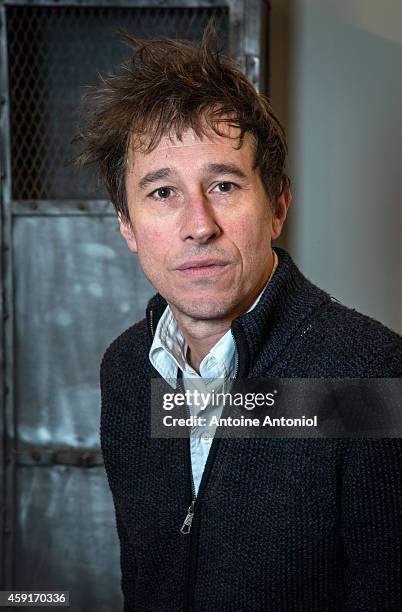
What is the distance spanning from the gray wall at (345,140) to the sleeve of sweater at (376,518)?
1.38 m

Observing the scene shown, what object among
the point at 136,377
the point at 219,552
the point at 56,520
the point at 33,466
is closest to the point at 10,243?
the point at 33,466

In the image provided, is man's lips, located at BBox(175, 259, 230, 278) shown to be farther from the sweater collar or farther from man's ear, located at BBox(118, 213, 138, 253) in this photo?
man's ear, located at BBox(118, 213, 138, 253)

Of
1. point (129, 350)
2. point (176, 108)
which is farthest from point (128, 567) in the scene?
point (176, 108)

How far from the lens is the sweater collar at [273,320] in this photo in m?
1.13

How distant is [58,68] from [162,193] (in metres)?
1.35

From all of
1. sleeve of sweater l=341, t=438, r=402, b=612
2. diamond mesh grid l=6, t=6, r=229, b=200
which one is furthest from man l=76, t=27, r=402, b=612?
diamond mesh grid l=6, t=6, r=229, b=200

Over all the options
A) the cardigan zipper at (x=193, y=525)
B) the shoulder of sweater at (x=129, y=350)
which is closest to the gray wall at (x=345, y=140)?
the shoulder of sweater at (x=129, y=350)

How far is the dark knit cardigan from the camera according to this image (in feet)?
3.40

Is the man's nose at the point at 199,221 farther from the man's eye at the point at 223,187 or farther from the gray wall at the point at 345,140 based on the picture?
the gray wall at the point at 345,140

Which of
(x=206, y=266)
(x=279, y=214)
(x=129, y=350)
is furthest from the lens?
(x=129, y=350)

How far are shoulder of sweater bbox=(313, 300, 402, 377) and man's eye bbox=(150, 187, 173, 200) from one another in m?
0.26

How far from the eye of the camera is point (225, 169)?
3.78ft

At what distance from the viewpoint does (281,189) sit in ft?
4.23

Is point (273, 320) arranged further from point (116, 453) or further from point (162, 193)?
point (116, 453)
